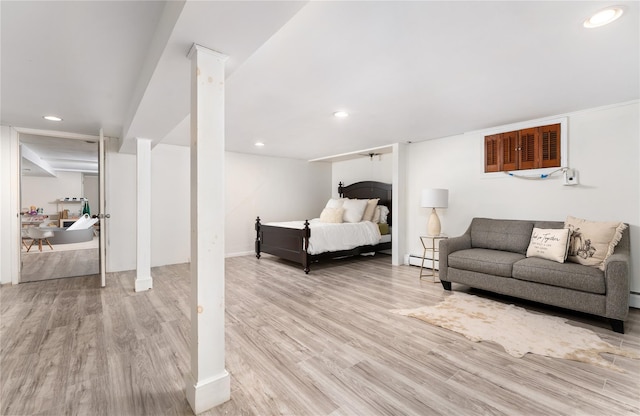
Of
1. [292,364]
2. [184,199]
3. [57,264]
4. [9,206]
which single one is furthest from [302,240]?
[57,264]

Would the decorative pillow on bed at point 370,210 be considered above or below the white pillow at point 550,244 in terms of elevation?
above

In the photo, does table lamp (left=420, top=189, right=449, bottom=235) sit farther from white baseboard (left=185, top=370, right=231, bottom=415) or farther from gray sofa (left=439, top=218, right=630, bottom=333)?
white baseboard (left=185, top=370, right=231, bottom=415)

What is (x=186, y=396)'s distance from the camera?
164 cm

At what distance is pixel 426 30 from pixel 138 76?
225 centimetres

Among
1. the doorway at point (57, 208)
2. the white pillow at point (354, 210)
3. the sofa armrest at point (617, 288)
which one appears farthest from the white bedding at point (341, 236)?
the doorway at point (57, 208)

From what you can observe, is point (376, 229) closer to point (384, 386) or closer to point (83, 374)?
point (384, 386)

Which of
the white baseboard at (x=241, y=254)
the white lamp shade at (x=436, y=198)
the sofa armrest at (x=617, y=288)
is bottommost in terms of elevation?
the white baseboard at (x=241, y=254)

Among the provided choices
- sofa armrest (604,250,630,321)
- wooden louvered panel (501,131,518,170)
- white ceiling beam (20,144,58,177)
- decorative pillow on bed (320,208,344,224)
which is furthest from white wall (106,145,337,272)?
sofa armrest (604,250,630,321)

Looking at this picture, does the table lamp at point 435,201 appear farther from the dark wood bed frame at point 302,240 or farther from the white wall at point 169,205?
the white wall at point 169,205

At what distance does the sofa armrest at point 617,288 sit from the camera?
240cm

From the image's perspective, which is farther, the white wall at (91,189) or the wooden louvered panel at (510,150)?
the white wall at (91,189)

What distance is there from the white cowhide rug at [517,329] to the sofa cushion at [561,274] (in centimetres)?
35

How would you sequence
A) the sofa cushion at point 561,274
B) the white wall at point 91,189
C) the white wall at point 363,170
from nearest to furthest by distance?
1. the sofa cushion at point 561,274
2. the white wall at point 363,170
3. the white wall at point 91,189

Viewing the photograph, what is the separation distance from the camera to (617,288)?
2432mm
